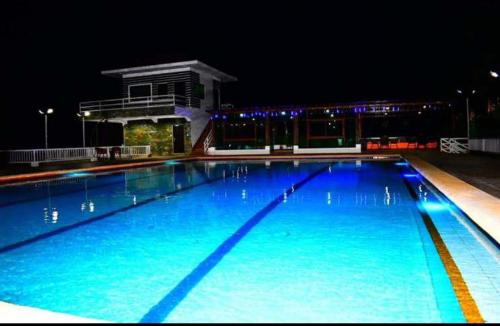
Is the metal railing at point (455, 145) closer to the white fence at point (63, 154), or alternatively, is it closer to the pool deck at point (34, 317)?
the white fence at point (63, 154)

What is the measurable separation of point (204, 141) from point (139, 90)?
5267mm

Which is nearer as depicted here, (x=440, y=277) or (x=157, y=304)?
(x=157, y=304)

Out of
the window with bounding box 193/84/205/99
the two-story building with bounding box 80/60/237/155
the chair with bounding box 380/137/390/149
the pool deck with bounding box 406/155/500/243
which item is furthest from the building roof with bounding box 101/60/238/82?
the pool deck with bounding box 406/155/500/243

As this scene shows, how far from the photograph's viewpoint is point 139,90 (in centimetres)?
2911

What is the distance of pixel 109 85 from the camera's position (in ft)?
143

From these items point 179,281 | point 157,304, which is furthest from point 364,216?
point 157,304

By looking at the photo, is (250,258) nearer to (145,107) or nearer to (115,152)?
(115,152)

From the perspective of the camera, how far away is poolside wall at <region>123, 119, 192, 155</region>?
2848 centimetres

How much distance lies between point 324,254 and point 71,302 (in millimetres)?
2896

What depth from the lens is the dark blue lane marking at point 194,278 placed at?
3804 mm

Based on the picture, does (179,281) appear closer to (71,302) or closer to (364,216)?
(71,302)

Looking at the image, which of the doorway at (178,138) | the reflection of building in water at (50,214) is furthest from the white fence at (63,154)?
the reflection of building in water at (50,214)

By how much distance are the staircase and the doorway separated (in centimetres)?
94

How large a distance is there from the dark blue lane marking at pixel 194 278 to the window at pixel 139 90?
2226 cm
